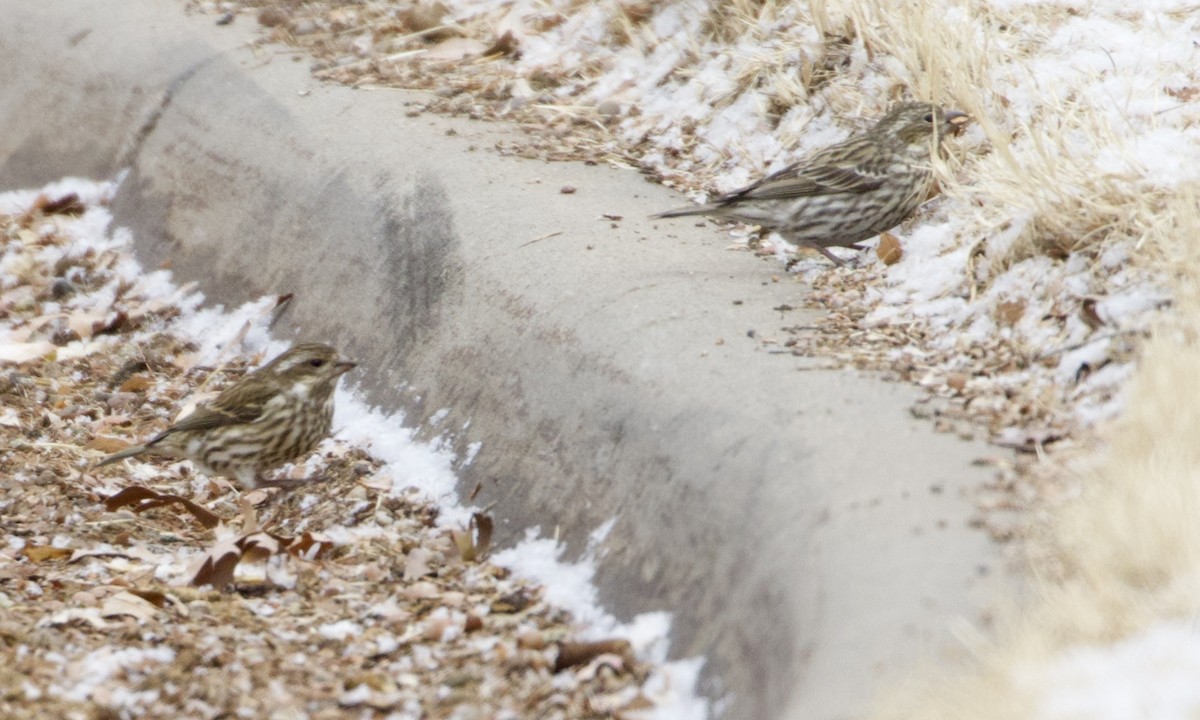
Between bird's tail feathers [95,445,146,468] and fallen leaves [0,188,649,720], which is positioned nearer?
fallen leaves [0,188,649,720]

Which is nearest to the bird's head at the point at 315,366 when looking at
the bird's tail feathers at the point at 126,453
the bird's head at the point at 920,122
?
the bird's tail feathers at the point at 126,453

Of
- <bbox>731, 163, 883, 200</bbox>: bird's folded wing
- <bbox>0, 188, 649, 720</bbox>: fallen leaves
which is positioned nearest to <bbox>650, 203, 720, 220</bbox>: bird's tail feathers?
<bbox>731, 163, 883, 200</bbox>: bird's folded wing

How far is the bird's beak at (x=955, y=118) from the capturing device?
6480mm

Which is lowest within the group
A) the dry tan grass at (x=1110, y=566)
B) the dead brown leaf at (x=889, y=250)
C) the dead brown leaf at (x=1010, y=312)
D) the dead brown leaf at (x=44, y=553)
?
the dead brown leaf at (x=44, y=553)

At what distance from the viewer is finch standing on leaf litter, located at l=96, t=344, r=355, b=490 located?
6125 millimetres

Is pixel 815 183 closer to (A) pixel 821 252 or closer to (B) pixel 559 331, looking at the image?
(A) pixel 821 252

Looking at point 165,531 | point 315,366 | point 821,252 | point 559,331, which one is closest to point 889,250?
point 821,252

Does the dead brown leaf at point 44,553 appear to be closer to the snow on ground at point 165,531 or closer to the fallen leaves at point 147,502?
the snow on ground at point 165,531

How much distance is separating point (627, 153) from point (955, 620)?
4.71 m

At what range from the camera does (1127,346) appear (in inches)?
175

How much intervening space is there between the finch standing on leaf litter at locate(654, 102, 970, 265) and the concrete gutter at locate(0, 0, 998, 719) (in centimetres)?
26

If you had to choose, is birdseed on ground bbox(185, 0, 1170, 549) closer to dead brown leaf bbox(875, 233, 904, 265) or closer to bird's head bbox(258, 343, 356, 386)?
dead brown leaf bbox(875, 233, 904, 265)

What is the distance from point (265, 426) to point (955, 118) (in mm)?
3151

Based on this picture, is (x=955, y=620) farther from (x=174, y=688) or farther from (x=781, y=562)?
(x=174, y=688)
